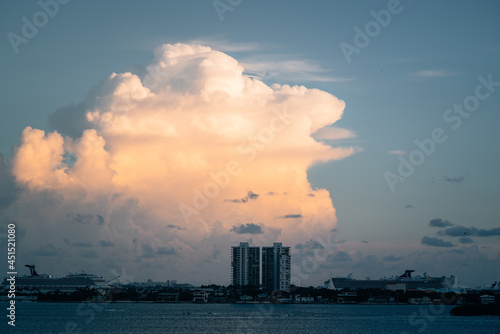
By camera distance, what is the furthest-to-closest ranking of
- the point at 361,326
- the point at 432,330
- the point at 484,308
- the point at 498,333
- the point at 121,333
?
the point at 484,308, the point at 361,326, the point at 432,330, the point at 498,333, the point at 121,333

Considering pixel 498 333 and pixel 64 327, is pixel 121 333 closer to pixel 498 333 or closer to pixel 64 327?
pixel 64 327

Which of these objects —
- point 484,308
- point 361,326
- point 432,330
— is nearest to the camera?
point 432,330

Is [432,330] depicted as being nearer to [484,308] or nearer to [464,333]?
[464,333]

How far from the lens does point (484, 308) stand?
17975 centimetres

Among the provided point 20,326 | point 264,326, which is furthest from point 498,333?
point 20,326

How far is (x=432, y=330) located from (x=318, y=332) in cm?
2409

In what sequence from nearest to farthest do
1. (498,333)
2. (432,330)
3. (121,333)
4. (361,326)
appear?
(121,333) → (498,333) → (432,330) → (361,326)

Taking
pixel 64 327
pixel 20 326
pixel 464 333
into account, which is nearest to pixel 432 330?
pixel 464 333

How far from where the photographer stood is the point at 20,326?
124062 millimetres

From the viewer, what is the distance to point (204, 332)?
111438 mm

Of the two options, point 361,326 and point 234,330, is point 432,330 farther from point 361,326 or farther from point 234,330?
point 234,330

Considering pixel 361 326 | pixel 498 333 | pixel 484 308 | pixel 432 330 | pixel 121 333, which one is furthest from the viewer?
pixel 484 308

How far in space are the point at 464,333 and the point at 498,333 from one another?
595 centimetres

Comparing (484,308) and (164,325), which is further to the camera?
(484,308)
